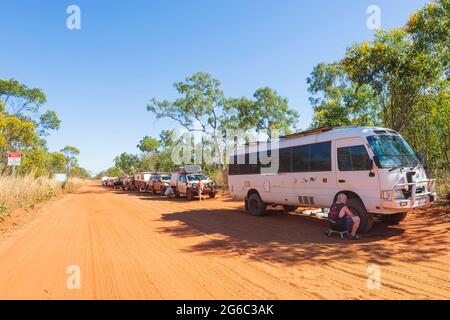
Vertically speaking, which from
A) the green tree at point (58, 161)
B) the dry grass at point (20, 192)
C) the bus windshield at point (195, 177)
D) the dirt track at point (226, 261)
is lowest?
the dirt track at point (226, 261)

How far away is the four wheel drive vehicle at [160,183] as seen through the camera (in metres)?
28.6

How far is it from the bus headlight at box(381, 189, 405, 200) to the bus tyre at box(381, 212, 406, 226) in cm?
172

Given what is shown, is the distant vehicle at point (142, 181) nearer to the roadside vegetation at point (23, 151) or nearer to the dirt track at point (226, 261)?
the roadside vegetation at point (23, 151)

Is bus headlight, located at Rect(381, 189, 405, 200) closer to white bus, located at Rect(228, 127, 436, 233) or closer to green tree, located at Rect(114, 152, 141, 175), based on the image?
white bus, located at Rect(228, 127, 436, 233)

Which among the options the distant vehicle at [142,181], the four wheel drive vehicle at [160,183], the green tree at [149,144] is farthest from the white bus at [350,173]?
the green tree at [149,144]

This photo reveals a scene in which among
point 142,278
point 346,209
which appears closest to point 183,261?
point 142,278

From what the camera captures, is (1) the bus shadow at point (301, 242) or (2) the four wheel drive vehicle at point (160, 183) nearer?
(1) the bus shadow at point (301, 242)

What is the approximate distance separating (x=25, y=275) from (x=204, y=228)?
5405 millimetres

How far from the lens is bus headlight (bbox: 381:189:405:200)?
7.60 metres

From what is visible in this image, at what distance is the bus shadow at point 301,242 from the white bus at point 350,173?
0.74 metres

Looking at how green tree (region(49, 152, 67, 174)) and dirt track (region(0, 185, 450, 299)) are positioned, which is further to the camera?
green tree (region(49, 152, 67, 174))

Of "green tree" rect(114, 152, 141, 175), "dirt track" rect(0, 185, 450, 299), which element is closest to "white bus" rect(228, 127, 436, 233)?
"dirt track" rect(0, 185, 450, 299)

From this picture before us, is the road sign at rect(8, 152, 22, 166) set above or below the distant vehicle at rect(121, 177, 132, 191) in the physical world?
above
